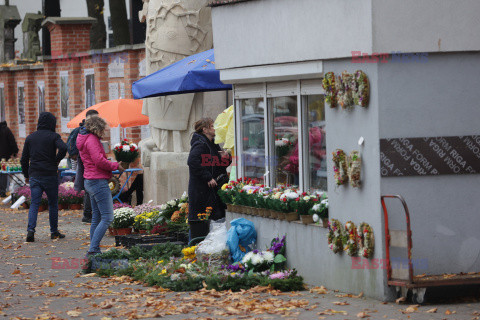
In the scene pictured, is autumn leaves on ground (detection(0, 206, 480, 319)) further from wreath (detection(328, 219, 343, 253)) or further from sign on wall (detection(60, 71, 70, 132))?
sign on wall (detection(60, 71, 70, 132))

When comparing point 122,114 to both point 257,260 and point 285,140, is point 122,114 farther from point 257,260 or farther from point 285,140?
point 257,260

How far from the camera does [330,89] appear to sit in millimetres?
9562

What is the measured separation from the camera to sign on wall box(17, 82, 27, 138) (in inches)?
1188

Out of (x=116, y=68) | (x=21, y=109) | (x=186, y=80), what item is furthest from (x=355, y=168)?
(x=21, y=109)

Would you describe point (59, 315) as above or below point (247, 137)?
below

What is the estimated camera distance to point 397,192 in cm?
893

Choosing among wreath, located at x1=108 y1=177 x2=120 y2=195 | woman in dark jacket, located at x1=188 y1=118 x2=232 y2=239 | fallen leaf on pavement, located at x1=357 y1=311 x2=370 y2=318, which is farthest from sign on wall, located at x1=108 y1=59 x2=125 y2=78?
fallen leaf on pavement, located at x1=357 y1=311 x2=370 y2=318

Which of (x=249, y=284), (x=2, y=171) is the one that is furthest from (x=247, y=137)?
(x=2, y=171)

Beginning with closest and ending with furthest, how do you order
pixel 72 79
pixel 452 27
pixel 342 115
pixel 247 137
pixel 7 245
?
pixel 452 27, pixel 342 115, pixel 247 137, pixel 7 245, pixel 72 79

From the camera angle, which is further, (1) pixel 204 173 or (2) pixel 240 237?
(1) pixel 204 173

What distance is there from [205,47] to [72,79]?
28.0 feet

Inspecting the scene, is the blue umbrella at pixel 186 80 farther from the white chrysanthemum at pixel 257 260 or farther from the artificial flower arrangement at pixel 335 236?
the artificial flower arrangement at pixel 335 236

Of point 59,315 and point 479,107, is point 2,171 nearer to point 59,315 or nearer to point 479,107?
point 59,315

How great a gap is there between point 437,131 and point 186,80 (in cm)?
468
